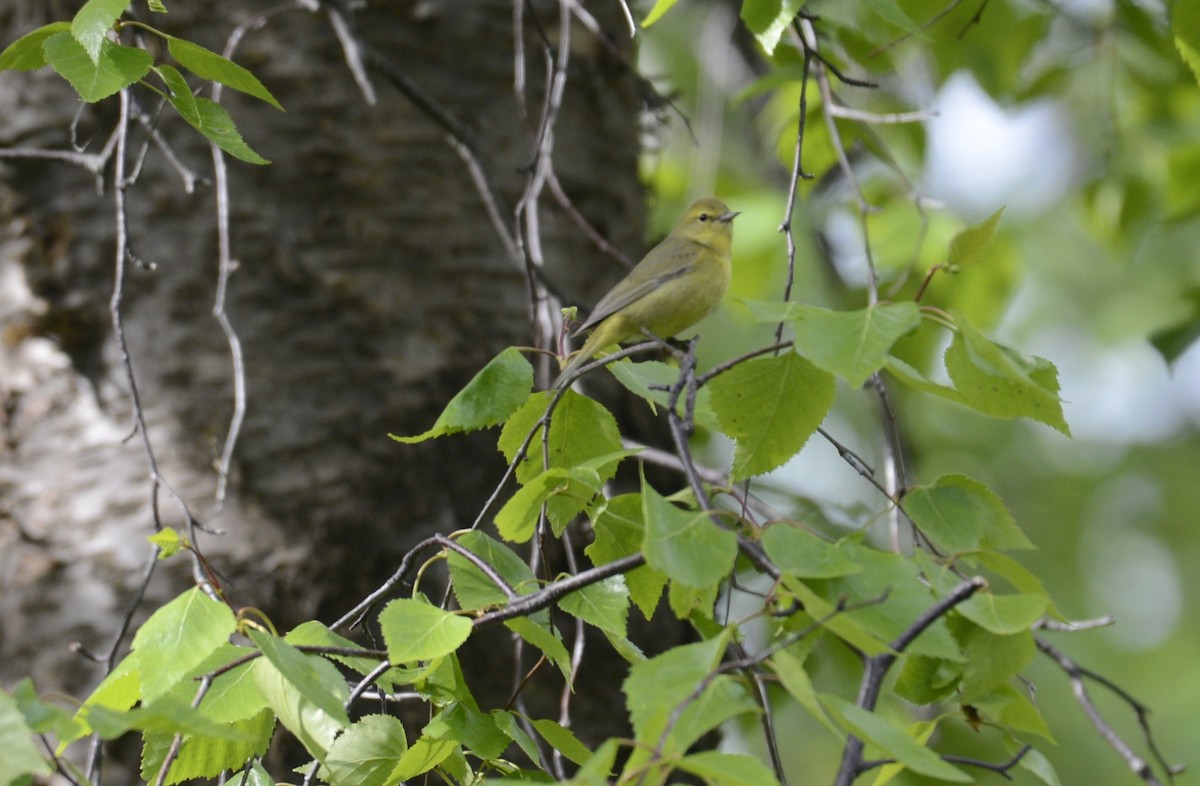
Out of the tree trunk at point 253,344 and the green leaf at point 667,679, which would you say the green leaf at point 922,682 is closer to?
the green leaf at point 667,679

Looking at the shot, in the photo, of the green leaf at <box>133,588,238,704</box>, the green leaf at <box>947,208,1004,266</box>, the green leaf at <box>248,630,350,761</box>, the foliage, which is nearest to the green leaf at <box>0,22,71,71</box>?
the foliage

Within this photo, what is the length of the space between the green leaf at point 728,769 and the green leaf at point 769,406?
50 cm

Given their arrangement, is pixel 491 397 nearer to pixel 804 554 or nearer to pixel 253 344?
pixel 804 554

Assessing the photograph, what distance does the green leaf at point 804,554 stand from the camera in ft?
4.08

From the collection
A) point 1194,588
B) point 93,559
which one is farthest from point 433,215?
Answer: point 1194,588

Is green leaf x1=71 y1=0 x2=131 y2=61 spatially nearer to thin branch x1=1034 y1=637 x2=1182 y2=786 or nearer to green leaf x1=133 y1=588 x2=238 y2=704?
green leaf x1=133 y1=588 x2=238 y2=704

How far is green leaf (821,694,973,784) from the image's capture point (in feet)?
3.64

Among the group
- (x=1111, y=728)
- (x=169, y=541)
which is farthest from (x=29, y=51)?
(x=1111, y=728)

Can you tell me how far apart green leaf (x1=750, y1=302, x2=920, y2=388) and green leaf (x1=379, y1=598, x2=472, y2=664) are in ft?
1.78

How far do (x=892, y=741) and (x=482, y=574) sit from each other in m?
0.64

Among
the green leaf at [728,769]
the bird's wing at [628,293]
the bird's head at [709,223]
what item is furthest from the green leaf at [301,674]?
the bird's head at [709,223]

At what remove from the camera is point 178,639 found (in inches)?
54.4

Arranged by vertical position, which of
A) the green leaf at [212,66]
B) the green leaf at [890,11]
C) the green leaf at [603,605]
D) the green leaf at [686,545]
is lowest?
the green leaf at [603,605]

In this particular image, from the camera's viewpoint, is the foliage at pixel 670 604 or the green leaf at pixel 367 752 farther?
the green leaf at pixel 367 752
